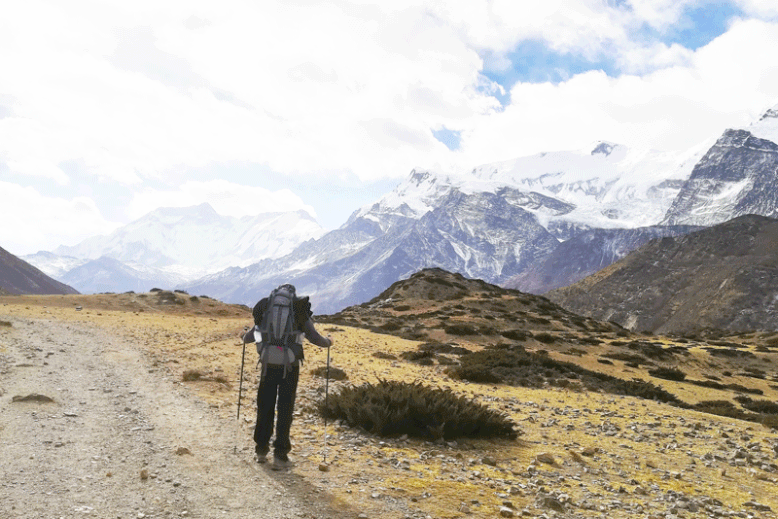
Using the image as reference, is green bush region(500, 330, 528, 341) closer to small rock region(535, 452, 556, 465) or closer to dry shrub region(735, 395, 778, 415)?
dry shrub region(735, 395, 778, 415)

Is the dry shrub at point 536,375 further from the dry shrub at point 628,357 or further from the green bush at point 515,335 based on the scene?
the green bush at point 515,335

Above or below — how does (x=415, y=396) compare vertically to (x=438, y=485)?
above

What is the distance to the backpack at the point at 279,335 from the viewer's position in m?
7.89

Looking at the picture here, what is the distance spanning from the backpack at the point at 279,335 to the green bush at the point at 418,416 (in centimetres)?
222

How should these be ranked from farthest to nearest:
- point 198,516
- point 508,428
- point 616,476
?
1. point 508,428
2. point 616,476
3. point 198,516

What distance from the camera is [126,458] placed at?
24.4 ft

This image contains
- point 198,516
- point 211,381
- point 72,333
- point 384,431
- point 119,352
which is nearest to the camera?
point 198,516

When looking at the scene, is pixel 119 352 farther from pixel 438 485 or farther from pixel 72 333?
pixel 438 485

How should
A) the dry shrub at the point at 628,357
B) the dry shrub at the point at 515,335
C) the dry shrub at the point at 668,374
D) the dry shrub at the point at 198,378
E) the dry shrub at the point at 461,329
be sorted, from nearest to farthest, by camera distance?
the dry shrub at the point at 198,378 < the dry shrub at the point at 668,374 < the dry shrub at the point at 628,357 < the dry shrub at the point at 515,335 < the dry shrub at the point at 461,329

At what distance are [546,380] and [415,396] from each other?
12496 millimetres

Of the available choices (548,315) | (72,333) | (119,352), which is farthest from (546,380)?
(548,315)

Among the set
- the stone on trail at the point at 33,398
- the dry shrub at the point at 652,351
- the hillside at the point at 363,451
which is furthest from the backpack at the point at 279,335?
the dry shrub at the point at 652,351

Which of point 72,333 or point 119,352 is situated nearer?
point 119,352

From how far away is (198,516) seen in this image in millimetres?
5727
